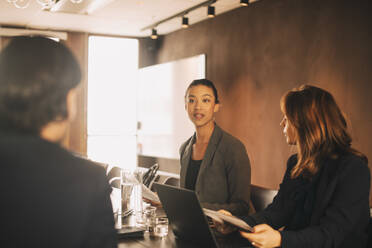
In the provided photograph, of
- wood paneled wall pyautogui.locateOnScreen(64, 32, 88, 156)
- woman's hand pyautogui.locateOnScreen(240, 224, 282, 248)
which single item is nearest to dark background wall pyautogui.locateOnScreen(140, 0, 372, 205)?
wood paneled wall pyautogui.locateOnScreen(64, 32, 88, 156)

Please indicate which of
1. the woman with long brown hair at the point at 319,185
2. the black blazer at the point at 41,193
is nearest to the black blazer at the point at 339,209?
the woman with long brown hair at the point at 319,185

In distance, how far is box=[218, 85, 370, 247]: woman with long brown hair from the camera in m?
1.55

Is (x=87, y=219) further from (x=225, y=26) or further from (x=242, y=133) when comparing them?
(x=225, y=26)

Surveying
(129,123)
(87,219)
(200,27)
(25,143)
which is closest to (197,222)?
(87,219)

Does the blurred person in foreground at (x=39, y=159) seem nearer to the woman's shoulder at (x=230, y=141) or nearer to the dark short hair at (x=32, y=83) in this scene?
the dark short hair at (x=32, y=83)

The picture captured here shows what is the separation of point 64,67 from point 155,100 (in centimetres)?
643

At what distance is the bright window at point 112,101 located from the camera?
7535mm

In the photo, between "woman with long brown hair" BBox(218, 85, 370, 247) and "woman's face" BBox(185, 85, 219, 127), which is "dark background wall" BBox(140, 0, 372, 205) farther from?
"woman with long brown hair" BBox(218, 85, 370, 247)

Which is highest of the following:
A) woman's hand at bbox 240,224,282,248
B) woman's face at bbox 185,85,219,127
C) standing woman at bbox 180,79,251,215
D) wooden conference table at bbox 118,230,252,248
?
woman's face at bbox 185,85,219,127

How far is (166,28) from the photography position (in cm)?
690

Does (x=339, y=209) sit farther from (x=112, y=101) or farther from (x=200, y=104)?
(x=112, y=101)

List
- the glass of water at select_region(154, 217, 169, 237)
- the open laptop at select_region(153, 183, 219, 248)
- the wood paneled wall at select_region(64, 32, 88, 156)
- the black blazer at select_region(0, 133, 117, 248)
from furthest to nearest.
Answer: the wood paneled wall at select_region(64, 32, 88, 156) < the glass of water at select_region(154, 217, 169, 237) < the open laptop at select_region(153, 183, 219, 248) < the black blazer at select_region(0, 133, 117, 248)

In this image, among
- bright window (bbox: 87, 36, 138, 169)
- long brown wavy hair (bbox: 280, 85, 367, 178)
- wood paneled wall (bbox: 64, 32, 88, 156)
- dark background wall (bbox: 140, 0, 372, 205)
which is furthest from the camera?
bright window (bbox: 87, 36, 138, 169)

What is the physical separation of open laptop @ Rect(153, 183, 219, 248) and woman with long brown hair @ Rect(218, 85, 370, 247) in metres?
0.17
